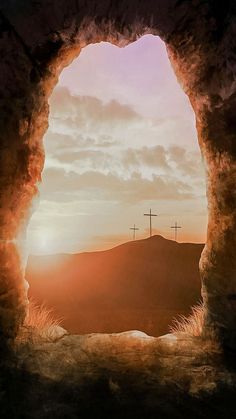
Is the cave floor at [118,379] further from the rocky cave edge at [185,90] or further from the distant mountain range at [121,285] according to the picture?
the distant mountain range at [121,285]

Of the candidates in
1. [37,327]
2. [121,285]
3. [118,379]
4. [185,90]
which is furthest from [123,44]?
[121,285]

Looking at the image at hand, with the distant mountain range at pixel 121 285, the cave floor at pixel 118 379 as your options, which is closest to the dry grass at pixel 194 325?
the cave floor at pixel 118 379

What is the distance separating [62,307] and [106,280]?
7323 mm

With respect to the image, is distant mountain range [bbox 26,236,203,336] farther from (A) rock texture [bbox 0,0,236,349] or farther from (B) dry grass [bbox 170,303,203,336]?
(A) rock texture [bbox 0,0,236,349]

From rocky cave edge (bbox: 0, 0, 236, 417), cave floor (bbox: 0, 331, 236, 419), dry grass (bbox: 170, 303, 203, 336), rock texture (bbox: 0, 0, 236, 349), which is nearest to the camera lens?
cave floor (bbox: 0, 331, 236, 419)

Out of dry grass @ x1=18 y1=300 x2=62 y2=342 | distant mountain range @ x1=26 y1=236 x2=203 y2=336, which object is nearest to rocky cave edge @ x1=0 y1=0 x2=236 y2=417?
dry grass @ x1=18 y1=300 x2=62 y2=342

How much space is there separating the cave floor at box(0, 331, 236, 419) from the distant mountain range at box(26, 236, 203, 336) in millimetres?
15572

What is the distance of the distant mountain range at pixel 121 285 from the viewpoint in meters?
23.2

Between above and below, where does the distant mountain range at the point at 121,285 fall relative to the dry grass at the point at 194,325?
below

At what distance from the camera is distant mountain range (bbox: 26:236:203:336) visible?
23.2 m

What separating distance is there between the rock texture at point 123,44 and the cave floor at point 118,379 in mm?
532

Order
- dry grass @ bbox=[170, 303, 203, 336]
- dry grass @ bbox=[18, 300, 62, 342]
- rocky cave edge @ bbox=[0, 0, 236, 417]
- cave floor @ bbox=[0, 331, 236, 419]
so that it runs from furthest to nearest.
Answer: dry grass @ bbox=[170, 303, 203, 336]
dry grass @ bbox=[18, 300, 62, 342]
rocky cave edge @ bbox=[0, 0, 236, 417]
cave floor @ bbox=[0, 331, 236, 419]

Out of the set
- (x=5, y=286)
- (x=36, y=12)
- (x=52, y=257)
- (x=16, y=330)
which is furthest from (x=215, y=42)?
(x=52, y=257)

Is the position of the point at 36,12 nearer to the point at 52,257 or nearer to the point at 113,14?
the point at 113,14
